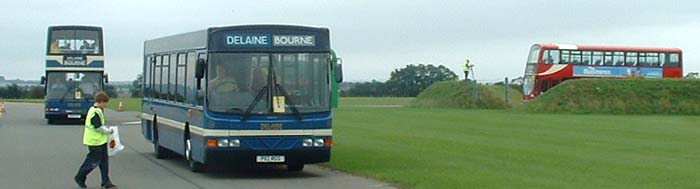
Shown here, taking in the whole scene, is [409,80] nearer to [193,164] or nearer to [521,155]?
[521,155]

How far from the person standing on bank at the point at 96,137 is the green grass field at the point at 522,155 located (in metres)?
4.17

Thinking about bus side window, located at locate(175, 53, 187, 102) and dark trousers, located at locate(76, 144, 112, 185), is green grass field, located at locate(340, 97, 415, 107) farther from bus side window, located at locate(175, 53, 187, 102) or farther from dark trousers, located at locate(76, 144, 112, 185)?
dark trousers, located at locate(76, 144, 112, 185)

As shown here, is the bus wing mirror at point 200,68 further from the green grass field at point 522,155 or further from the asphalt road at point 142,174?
the green grass field at point 522,155

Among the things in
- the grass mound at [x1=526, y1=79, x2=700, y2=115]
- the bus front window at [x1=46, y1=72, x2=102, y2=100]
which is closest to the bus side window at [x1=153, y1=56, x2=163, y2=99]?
the bus front window at [x1=46, y1=72, x2=102, y2=100]

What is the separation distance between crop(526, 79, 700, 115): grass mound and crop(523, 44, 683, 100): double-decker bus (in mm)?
7342

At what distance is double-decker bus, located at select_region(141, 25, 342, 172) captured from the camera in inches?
729

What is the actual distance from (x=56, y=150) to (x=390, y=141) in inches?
298

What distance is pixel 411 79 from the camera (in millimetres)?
100250

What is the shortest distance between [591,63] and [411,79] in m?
34.6

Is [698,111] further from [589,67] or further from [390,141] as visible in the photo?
[390,141]

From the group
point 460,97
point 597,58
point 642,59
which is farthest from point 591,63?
point 460,97

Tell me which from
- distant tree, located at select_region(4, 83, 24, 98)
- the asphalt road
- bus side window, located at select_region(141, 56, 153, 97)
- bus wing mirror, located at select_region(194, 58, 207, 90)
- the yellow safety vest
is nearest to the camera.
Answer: the yellow safety vest

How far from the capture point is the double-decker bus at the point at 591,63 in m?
65.4

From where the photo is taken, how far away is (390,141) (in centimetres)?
2866
